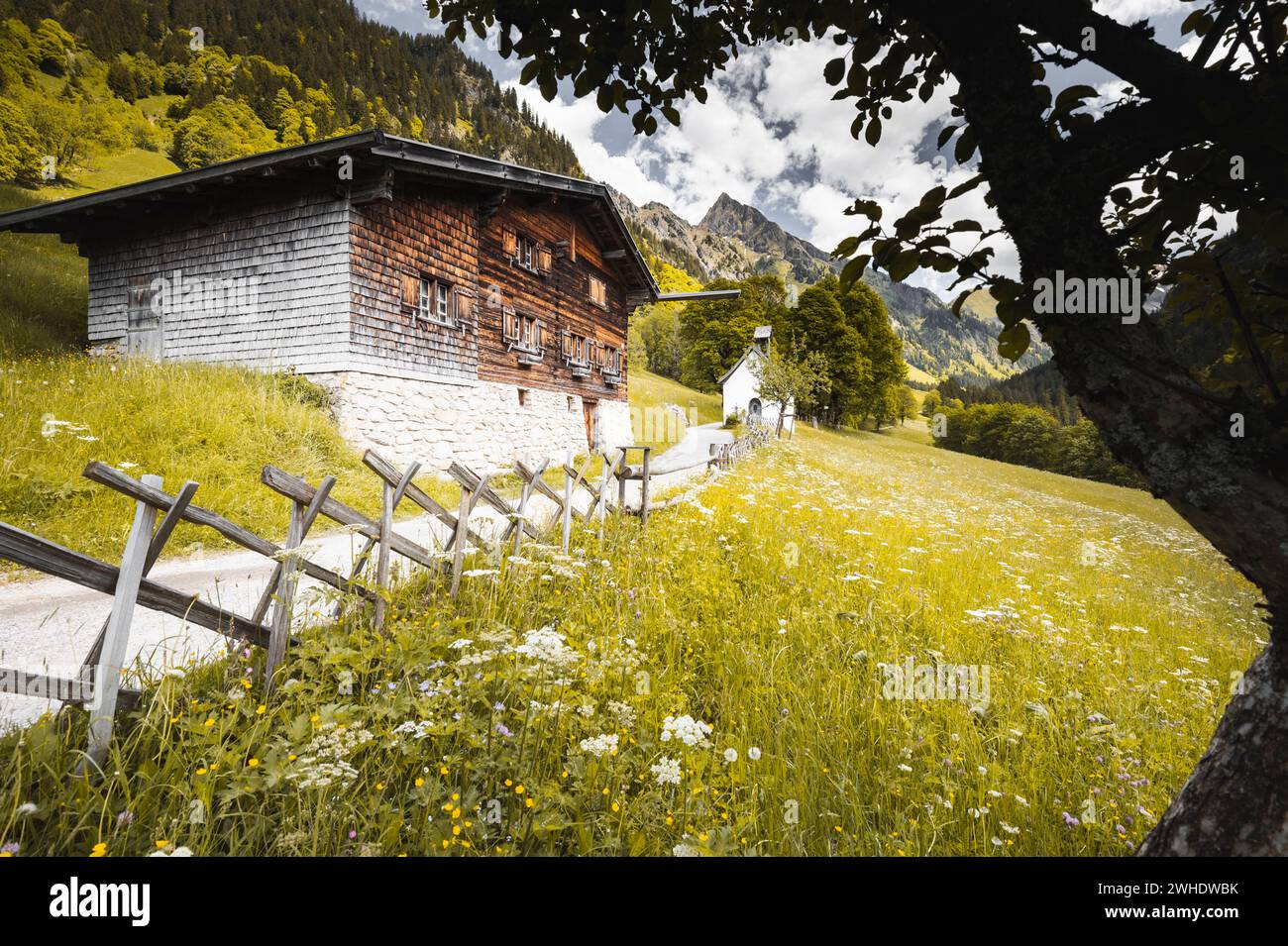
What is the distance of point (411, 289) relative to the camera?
13.2 metres

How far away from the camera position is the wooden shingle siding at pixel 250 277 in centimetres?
1204

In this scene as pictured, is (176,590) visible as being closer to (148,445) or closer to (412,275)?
(148,445)

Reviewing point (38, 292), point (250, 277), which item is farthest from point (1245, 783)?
point (38, 292)

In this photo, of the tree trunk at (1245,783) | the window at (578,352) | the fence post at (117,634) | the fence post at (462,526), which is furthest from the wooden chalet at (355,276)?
the tree trunk at (1245,783)

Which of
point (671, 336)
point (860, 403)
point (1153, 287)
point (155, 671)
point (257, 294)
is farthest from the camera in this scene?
point (671, 336)

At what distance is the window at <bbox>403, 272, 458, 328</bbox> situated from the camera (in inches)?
519

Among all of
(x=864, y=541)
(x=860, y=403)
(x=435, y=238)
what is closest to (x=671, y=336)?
(x=860, y=403)

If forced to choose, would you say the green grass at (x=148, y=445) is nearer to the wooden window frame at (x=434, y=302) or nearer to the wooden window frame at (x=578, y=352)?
the wooden window frame at (x=434, y=302)

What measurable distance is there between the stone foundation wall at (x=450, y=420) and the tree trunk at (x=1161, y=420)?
10156mm

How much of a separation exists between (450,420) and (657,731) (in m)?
12.7

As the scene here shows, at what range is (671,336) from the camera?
7144 cm
